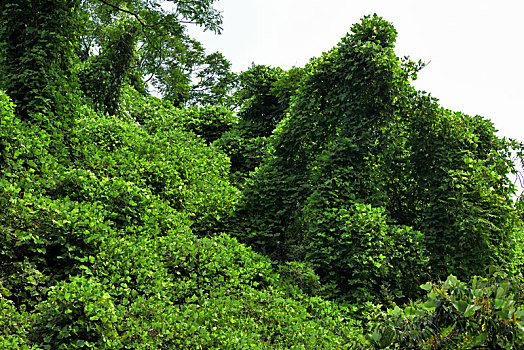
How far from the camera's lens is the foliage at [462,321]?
6.42 feet

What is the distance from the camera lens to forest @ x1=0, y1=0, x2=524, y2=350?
4.45 metres

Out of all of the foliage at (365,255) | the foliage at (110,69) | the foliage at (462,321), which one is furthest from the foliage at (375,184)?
the foliage at (110,69)

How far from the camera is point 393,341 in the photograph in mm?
2258

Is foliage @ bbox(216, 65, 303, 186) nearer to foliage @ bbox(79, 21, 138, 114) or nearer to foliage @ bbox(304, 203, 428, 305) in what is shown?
foliage @ bbox(79, 21, 138, 114)

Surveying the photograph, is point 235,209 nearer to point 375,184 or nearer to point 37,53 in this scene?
point 375,184

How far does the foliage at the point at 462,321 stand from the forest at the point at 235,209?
0.52 feet

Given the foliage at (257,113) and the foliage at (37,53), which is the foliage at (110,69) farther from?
the foliage at (37,53)

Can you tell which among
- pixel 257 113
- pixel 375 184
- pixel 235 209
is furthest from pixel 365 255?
pixel 257 113

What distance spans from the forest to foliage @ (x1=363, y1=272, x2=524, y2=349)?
0.16m

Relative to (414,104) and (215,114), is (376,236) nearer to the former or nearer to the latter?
(414,104)

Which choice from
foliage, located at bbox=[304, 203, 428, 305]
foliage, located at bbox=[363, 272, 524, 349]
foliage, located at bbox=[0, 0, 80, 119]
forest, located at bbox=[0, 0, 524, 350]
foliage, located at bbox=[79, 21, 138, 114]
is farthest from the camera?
foliage, located at bbox=[79, 21, 138, 114]

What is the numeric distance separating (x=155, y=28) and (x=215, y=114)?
345 cm

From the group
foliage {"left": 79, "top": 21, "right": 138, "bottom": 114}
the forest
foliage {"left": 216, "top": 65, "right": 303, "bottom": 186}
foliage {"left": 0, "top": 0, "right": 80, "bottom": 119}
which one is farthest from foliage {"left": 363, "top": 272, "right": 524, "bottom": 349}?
foliage {"left": 79, "top": 21, "right": 138, "bottom": 114}

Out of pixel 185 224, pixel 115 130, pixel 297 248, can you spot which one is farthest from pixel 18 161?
pixel 297 248
